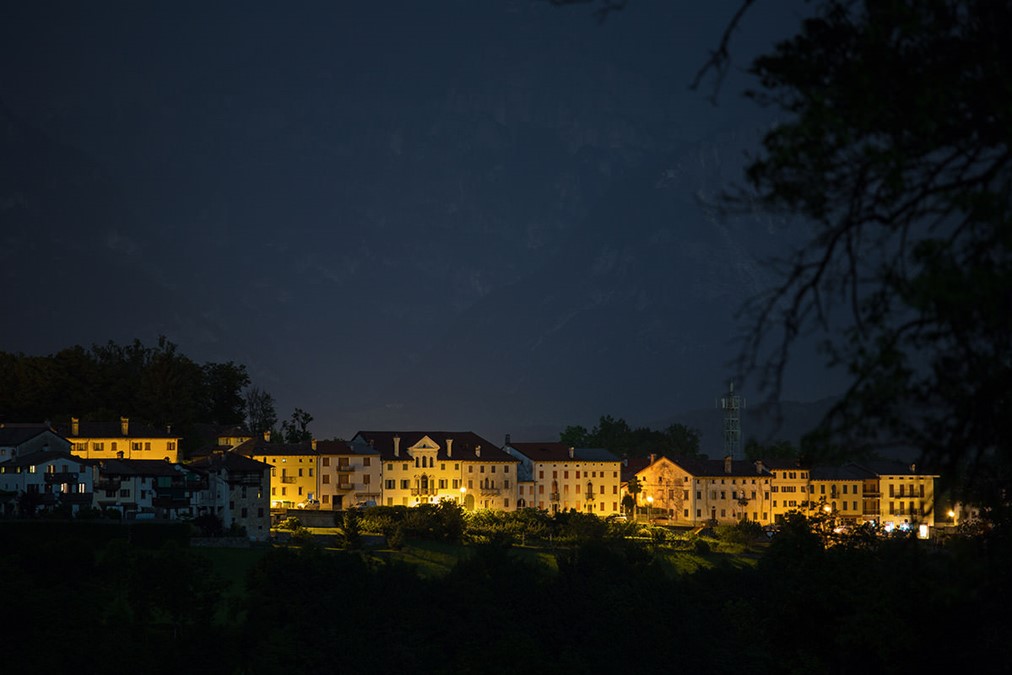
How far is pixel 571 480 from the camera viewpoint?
12181cm

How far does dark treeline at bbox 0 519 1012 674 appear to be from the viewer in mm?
32500

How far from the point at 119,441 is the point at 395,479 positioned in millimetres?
24328

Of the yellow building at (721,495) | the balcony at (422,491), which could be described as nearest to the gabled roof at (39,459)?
the balcony at (422,491)

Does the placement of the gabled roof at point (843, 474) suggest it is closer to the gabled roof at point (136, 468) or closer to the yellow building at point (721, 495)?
the yellow building at point (721, 495)

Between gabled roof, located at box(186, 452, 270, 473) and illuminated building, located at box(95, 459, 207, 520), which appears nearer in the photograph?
illuminated building, located at box(95, 459, 207, 520)

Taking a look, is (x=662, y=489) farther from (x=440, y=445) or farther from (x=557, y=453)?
(x=440, y=445)

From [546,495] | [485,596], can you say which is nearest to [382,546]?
[485,596]

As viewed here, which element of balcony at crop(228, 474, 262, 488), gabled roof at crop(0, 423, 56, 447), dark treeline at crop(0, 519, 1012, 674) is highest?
gabled roof at crop(0, 423, 56, 447)

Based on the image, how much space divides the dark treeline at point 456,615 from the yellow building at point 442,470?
87.2 ft

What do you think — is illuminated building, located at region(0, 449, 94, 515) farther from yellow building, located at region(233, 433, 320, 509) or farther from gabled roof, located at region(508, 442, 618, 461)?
gabled roof, located at region(508, 442, 618, 461)

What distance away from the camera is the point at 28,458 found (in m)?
85.8

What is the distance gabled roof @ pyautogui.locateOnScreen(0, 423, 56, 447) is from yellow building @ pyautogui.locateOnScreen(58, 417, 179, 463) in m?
3.31

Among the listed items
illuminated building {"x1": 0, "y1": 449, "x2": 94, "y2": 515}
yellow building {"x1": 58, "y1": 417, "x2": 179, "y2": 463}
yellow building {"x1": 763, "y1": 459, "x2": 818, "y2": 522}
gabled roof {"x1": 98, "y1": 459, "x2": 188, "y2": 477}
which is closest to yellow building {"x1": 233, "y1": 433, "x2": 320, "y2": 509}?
yellow building {"x1": 58, "y1": 417, "x2": 179, "y2": 463}

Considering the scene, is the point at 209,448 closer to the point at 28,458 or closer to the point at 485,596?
the point at 28,458
